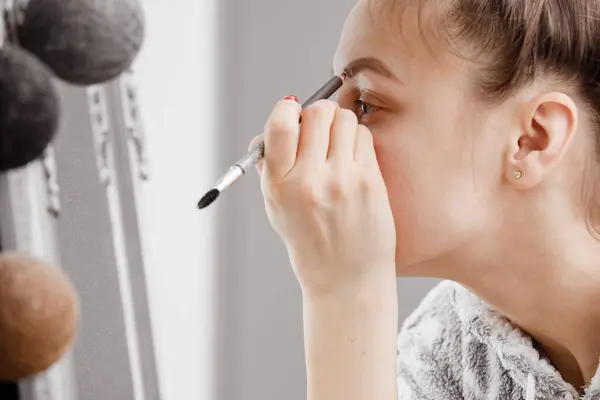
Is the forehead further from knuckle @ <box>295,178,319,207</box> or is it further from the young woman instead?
knuckle @ <box>295,178,319,207</box>

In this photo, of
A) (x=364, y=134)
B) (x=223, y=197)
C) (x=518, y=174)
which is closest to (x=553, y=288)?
(x=518, y=174)

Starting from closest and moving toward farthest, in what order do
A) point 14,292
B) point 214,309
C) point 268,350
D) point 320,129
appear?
point 14,292 → point 320,129 → point 214,309 → point 268,350

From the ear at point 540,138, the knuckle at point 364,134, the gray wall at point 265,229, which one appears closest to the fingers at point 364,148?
the knuckle at point 364,134

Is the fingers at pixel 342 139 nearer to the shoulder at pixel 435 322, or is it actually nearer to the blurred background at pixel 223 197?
the blurred background at pixel 223 197

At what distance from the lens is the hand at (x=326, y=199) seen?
488mm

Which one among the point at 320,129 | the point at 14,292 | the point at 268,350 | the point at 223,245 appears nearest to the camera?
the point at 14,292

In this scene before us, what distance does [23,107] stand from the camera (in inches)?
10.1

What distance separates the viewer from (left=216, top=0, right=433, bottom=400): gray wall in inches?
36.9

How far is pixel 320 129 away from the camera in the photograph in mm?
497

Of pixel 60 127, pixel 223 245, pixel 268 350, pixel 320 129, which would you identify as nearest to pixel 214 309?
pixel 223 245

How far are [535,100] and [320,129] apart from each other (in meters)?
0.16

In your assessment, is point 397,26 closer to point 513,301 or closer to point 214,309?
point 513,301

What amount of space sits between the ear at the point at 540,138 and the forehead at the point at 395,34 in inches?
3.2

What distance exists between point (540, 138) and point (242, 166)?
228mm
